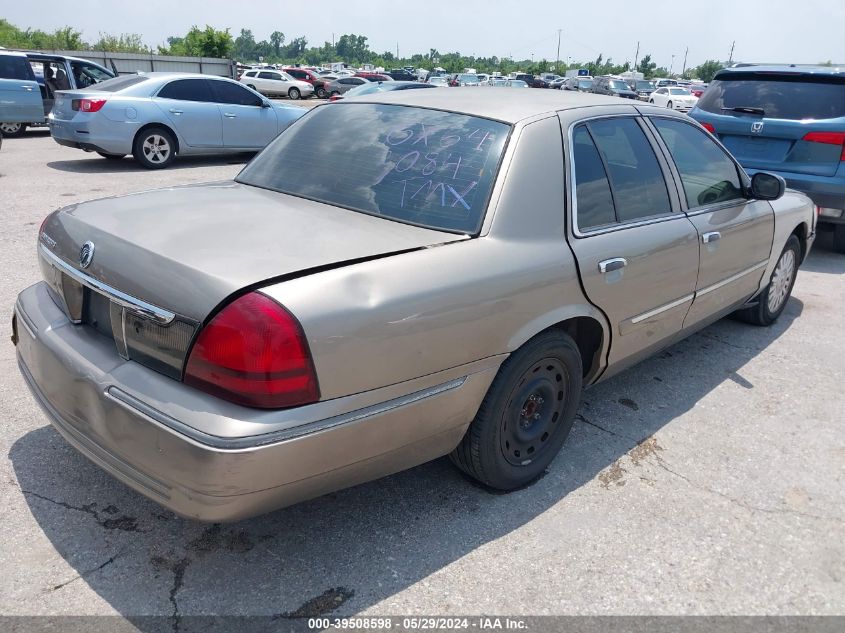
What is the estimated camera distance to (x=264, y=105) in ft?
38.7

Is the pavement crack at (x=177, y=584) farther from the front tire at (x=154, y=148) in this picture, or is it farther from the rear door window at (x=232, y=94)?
the rear door window at (x=232, y=94)

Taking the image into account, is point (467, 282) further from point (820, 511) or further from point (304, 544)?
point (820, 511)

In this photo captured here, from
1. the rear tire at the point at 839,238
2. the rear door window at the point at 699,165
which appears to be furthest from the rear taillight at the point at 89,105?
the rear tire at the point at 839,238

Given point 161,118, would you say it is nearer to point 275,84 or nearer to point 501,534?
point 501,534

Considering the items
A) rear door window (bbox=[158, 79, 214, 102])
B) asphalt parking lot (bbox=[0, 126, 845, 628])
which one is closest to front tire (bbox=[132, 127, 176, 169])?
rear door window (bbox=[158, 79, 214, 102])

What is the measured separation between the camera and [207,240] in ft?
7.89

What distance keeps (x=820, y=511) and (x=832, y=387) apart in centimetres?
150

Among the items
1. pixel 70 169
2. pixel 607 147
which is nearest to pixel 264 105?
pixel 70 169

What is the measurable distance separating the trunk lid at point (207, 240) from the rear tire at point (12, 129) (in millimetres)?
13132

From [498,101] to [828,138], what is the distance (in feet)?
15.7

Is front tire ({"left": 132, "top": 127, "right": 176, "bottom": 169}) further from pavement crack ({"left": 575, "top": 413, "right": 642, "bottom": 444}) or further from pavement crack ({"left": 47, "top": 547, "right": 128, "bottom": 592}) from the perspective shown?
pavement crack ({"left": 47, "top": 547, "right": 128, "bottom": 592})

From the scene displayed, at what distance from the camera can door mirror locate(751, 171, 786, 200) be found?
4191 mm

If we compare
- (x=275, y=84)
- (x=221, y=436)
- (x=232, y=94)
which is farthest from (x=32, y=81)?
(x=275, y=84)

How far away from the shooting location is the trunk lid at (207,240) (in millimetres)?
2189
